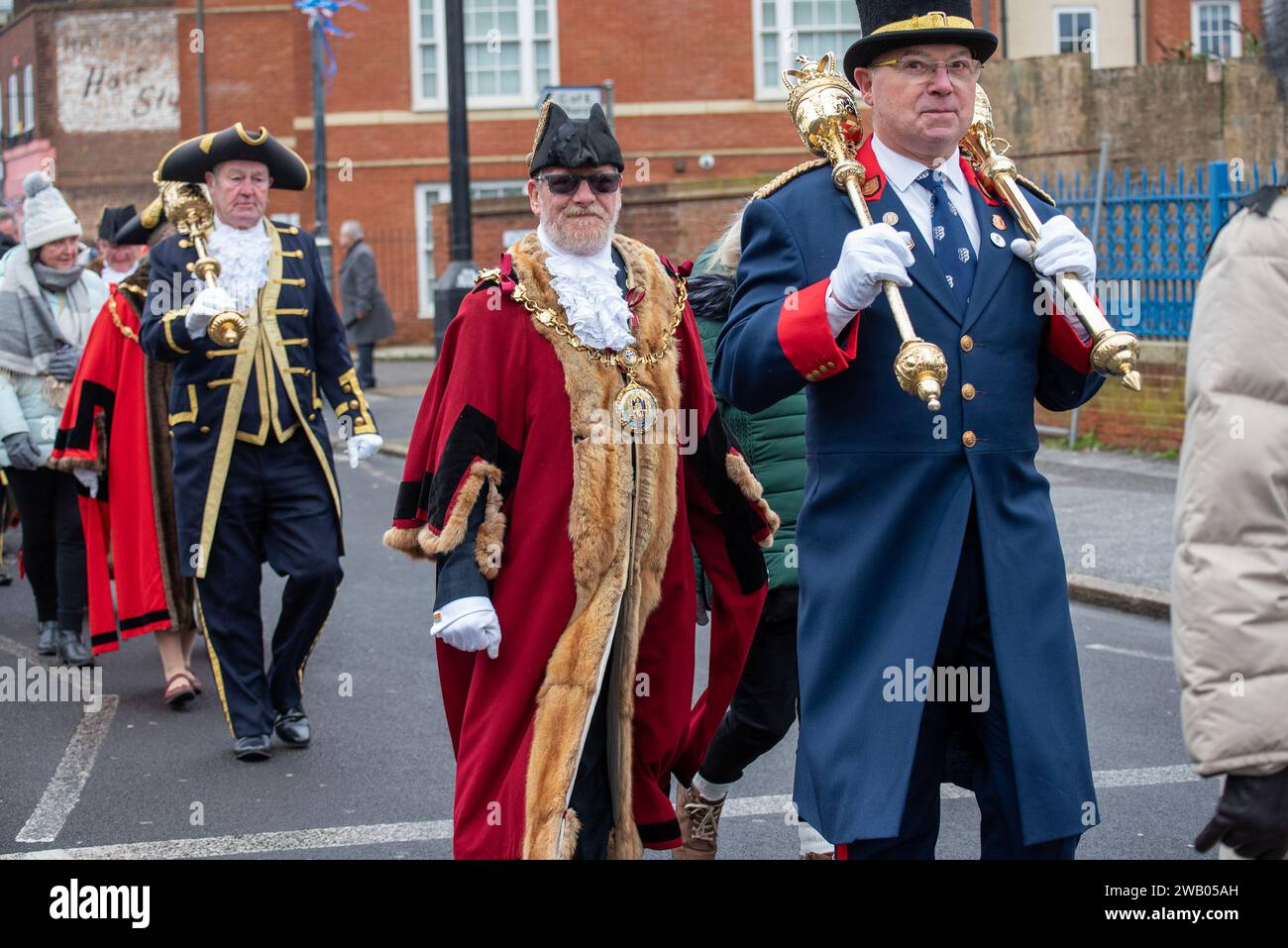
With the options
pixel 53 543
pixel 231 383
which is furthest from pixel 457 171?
pixel 231 383

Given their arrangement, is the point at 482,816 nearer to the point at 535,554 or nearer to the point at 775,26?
the point at 535,554

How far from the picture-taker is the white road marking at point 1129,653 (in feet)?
26.1

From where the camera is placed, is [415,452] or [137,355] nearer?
[415,452]

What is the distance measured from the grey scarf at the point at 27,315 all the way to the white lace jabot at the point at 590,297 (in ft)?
16.2

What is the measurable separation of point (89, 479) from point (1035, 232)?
5.34 metres

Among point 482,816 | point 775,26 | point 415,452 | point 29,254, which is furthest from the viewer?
point 775,26

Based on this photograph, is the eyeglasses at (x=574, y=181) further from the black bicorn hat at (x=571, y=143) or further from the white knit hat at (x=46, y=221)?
the white knit hat at (x=46, y=221)

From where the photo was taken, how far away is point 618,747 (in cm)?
439

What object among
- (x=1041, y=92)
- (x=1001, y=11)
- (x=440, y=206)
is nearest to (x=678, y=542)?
(x=1041, y=92)

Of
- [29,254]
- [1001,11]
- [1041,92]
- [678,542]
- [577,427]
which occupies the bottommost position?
[678,542]

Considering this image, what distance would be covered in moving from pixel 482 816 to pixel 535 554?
65 cm

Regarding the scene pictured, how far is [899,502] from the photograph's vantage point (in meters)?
3.55

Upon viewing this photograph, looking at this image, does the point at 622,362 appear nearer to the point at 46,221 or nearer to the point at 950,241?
the point at 950,241
